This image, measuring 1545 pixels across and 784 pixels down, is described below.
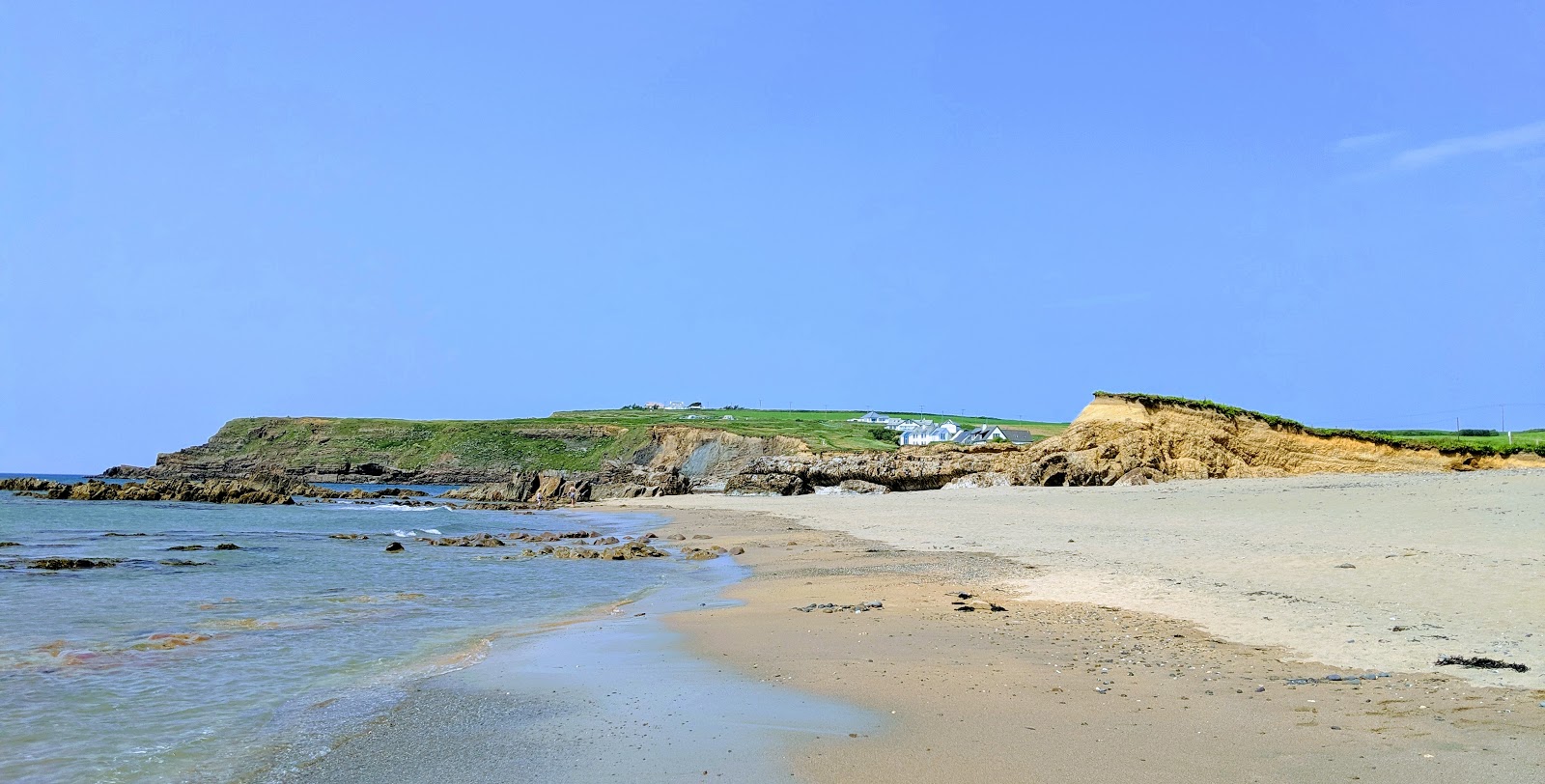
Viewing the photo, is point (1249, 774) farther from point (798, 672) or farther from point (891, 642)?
point (891, 642)

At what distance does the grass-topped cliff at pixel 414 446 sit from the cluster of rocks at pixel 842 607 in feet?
247

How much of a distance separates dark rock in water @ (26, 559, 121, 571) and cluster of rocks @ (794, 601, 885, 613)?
14.2 m

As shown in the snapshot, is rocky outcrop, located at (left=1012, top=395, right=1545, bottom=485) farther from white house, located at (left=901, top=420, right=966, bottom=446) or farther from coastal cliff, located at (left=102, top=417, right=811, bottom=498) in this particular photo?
coastal cliff, located at (left=102, top=417, right=811, bottom=498)

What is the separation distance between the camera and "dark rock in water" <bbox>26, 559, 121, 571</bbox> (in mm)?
17125

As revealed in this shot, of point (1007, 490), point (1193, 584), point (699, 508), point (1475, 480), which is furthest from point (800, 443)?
point (1193, 584)

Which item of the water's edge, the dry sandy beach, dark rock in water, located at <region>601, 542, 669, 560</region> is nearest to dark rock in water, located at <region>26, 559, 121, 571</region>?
dark rock in water, located at <region>601, 542, 669, 560</region>

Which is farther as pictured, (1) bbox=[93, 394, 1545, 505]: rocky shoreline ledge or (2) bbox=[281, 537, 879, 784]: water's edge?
(1) bbox=[93, 394, 1545, 505]: rocky shoreline ledge

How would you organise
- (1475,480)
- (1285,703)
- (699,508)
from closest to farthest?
(1285,703), (1475,480), (699,508)

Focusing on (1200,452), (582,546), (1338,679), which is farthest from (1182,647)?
(1200,452)

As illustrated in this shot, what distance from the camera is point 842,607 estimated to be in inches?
428

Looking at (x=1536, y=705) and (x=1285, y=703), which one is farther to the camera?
(x=1285, y=703)

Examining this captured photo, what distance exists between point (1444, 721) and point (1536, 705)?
669 mm

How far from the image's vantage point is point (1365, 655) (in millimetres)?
6926

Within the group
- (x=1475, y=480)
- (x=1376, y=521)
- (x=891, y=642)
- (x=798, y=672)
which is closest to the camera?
(x=798, y=672)
